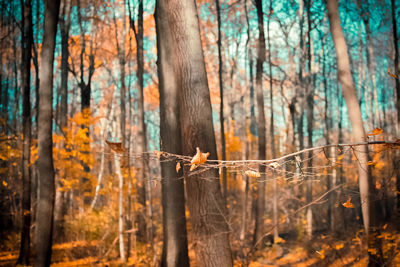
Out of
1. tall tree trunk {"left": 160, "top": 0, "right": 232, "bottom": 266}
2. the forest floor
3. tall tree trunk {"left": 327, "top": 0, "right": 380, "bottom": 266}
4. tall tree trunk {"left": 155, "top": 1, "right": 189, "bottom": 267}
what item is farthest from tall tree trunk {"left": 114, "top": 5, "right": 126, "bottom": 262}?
tall tree trunk {"left": 327, "top": 0, "right": 380, "bottom": 266}

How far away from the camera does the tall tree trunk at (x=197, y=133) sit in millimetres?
4062

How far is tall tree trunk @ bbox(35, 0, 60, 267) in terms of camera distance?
6.71 meters

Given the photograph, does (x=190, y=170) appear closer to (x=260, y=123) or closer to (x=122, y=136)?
(x=260, y=123)

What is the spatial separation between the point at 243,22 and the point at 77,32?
9.03m

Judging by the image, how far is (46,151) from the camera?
267 inches

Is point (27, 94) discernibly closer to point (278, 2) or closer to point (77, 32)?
point (77, 32)

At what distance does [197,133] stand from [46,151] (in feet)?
13.1

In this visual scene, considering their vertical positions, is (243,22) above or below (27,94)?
above

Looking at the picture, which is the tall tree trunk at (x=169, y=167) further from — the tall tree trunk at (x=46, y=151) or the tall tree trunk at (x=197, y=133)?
the tall tree trunk at (x=46, y=151)

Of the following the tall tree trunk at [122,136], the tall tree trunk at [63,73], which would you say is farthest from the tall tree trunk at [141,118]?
the tall tree trunk at [63,73]

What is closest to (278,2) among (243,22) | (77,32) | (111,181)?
(243,22)

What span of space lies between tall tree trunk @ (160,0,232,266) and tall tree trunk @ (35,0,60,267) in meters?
3.72

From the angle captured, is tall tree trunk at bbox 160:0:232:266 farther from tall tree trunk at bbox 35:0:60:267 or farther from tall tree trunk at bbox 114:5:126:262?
tall tree trunk at bbox 114:5:126:262

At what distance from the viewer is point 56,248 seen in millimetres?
11688
